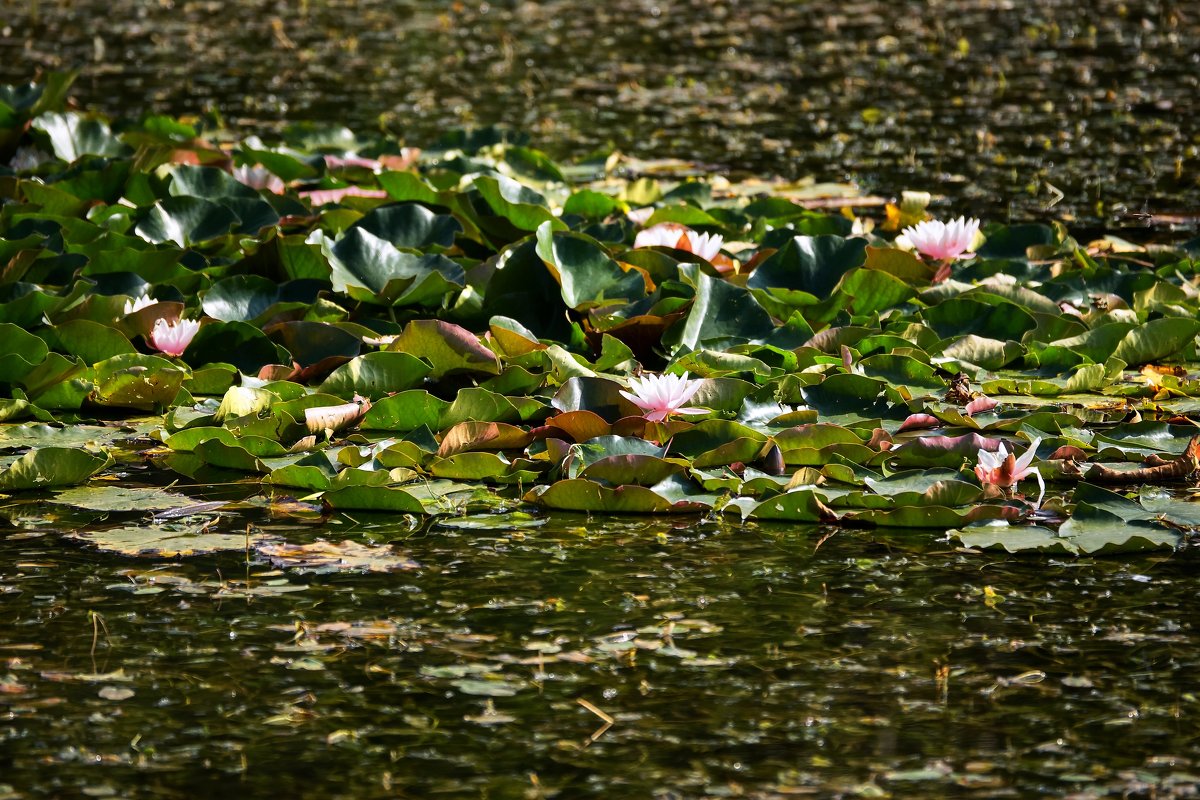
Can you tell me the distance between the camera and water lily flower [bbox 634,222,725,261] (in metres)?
4.16

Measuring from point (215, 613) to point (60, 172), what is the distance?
3298 millimetres

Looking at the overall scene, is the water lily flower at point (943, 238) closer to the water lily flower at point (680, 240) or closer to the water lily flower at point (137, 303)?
the water lily flower at point (680, 240)

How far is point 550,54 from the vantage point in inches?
410

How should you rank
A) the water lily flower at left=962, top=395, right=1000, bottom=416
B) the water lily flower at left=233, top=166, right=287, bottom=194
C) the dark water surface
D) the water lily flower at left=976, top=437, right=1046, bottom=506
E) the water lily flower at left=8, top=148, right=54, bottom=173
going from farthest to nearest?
the dark water surface < the water lily flower at left=8, top=148, right=54, bottom=173 < the water lily flower at left=233, top=166, right=287, bottom=194 < the water lily flower at left=962, top=395, right=1000, bottom=416 < the water lily flower at left=976, top=437, right=1046, bottom=506

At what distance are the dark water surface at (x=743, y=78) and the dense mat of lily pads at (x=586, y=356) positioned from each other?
171 cm

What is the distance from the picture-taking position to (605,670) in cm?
211

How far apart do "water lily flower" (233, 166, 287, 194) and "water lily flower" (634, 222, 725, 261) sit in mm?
1356

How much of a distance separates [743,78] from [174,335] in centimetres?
618

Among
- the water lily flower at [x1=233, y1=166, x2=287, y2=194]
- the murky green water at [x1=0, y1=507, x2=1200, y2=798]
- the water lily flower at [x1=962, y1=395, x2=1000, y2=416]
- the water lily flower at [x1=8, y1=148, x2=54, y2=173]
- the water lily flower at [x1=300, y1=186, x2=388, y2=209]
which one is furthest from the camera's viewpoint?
the water lily flower at [x1=8, y1=148, x2=54, y2=173]

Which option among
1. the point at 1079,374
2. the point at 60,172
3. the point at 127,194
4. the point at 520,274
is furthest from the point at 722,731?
the point at 60,172

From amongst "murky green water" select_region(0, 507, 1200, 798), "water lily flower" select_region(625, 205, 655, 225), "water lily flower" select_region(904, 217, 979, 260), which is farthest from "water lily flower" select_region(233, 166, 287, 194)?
"murky green water" select_region(0, 507, 1200, 798)

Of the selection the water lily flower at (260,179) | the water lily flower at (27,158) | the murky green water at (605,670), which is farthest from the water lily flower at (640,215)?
the murky green water at (605,670)

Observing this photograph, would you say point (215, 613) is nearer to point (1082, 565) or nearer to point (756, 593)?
point (756, 593)

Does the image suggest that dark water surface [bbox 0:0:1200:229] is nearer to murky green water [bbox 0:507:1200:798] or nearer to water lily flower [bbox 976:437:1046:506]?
water lily flower [bbox 976:437:1046:506]
